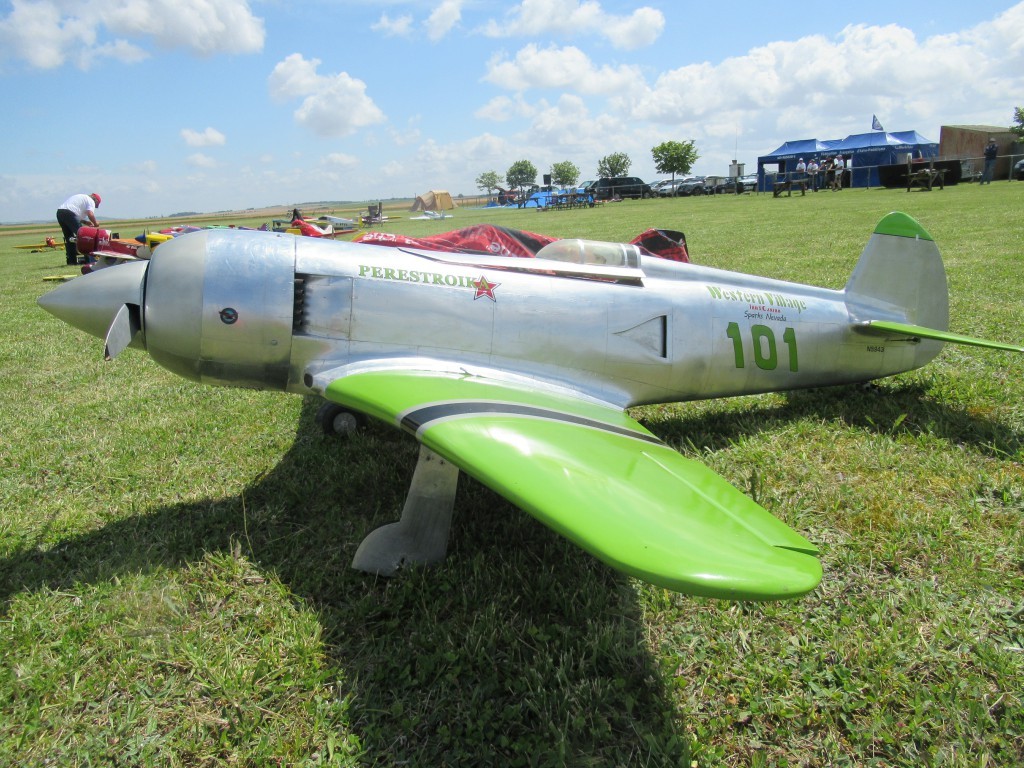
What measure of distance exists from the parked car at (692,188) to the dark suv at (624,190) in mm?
2647

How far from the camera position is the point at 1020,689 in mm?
2127

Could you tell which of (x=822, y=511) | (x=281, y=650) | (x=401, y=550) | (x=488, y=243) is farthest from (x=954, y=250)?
(x=281, y=650)

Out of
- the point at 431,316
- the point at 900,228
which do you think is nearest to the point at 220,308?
the point at 431,316

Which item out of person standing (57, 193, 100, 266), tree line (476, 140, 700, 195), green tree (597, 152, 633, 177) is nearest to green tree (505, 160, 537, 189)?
tree line (476, 140, 700, 195)

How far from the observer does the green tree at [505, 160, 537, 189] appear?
13875 centimetres

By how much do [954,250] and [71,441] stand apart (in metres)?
13.0

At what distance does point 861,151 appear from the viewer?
42031mm

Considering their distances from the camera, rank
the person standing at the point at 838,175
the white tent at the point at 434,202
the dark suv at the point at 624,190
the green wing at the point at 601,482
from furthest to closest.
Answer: the white tent at the point at 434,202 < the dark suv at the point at 624,190 < the person standing at the point at 838,175 < the green wing at the point at 601,482

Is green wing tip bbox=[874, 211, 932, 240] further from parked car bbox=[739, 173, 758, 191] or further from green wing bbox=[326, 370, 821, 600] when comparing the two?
parked car bbox=[739, 173, 758, 191]

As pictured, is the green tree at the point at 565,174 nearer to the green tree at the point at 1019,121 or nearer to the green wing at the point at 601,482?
the green tree at the point at 1019,121

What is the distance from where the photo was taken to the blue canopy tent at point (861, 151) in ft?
136

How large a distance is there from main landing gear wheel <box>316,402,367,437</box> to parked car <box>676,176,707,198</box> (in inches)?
1903

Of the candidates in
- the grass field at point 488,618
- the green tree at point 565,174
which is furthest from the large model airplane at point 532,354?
the green tree at point 565,174

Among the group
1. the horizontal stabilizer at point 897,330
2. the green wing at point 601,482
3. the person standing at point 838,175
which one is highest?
the person standing at point 838,175
